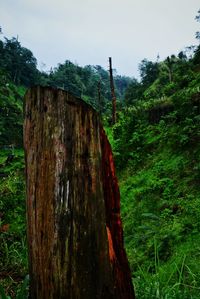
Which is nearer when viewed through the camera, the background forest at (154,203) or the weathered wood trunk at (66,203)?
the weathered wood trunk at (66,203)

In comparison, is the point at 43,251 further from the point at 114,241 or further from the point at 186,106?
the point at 186,106

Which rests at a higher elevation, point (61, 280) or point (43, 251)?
point (43, 251)

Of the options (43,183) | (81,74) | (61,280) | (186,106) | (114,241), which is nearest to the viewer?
(61,280)

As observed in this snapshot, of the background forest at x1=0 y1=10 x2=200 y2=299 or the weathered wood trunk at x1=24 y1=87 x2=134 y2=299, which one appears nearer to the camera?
the weathered wood trunk at x1=24 y1=87 x2=134 y2=299

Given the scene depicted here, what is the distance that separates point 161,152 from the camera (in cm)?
1246

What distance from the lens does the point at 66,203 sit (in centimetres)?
183

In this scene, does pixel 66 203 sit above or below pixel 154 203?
above

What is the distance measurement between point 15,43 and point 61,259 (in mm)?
98007

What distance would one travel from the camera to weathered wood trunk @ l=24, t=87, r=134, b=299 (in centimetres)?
179

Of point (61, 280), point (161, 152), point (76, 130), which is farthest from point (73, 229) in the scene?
point (161, 152)

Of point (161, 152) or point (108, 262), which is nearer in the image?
point (108, 262)

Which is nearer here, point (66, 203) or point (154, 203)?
point (66, 203)

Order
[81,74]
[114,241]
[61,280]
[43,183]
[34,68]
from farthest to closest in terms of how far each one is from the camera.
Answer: [81,74]
[34,68]
[114,241]
[43,183]
[61,280]

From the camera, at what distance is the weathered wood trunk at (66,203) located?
179cm
